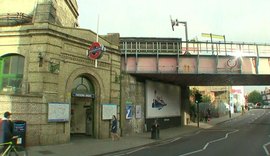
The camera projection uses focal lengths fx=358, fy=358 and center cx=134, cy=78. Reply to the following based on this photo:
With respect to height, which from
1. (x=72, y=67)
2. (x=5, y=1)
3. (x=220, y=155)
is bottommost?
(x=220, y=155)

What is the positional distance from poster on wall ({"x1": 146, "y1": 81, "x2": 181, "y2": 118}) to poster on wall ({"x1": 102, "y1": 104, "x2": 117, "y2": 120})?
651 centimetres

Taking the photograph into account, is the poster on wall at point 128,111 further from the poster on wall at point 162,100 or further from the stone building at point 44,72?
the poster on wall at point 162,100

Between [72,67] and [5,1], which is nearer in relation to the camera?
[72,67]

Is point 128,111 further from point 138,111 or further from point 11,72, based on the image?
point 11,72

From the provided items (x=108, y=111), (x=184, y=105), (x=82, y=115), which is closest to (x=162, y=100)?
(x=184, y=105)

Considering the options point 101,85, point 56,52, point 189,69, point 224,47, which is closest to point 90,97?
point 101,85

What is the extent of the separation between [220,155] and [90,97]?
11.1 meters

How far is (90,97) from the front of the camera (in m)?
24.3

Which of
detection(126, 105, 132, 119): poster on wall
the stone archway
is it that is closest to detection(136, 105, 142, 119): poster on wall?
detection(126, 105, 132, 119): poster on wall

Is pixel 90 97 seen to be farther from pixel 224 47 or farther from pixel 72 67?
pixel 224 47

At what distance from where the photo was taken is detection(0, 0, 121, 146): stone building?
19203 mm

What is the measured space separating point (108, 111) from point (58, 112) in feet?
16.6

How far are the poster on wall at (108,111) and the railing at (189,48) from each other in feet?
19.9

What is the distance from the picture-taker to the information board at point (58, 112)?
19.9 metres
